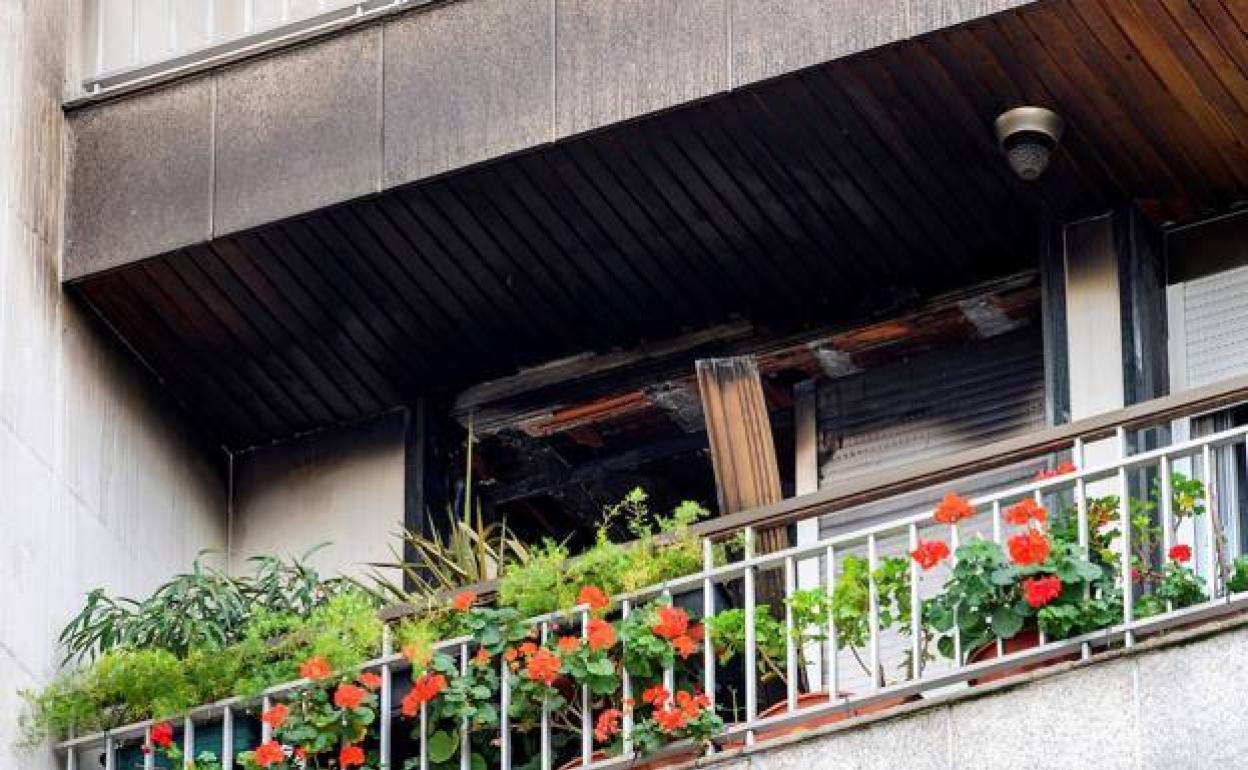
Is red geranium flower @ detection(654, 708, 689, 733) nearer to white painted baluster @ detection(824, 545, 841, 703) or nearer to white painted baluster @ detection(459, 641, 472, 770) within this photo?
white painted baluster @ detection(824, 545, 841, 703)

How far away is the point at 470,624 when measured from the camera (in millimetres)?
15836

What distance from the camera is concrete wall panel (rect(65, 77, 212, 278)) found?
692 inches

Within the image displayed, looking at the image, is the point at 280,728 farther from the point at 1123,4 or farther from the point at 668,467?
the point at 1123,4

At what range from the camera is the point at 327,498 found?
18609 millimetres

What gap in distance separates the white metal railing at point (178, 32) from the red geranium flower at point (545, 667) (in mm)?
3731

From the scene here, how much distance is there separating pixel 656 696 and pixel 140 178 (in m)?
4.16

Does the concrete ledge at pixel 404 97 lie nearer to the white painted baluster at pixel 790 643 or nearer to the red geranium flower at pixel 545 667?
the white painted baluster at pixel 790 643

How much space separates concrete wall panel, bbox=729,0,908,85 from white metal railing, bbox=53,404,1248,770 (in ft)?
6.59

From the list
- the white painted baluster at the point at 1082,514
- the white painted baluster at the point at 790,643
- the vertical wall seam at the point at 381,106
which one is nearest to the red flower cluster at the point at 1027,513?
the white painted baluster at the point at 1082,514

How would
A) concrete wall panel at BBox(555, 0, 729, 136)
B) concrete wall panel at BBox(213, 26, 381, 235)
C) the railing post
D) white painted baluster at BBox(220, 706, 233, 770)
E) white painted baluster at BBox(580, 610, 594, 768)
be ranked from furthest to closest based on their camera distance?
concrete wall panel at BBox(213, 26, 381, 235) < concrete wall panel at BBox(555, 0, 729, 136) < white painted baluster at BBox(220, 706, 233, 770) < white painted baluster at BBox(580, 610, 594, 768) < the railing post

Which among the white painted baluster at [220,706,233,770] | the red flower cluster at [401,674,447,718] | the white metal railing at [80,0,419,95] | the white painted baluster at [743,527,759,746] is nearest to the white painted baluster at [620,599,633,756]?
the white painted baluster at [743,527,759,746]

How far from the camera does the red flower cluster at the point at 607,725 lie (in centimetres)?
1513

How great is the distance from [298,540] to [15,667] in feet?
7.20

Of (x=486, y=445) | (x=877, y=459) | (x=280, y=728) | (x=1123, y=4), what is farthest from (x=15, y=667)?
(x=1123, y=4)
